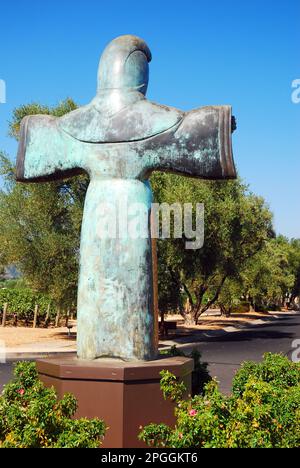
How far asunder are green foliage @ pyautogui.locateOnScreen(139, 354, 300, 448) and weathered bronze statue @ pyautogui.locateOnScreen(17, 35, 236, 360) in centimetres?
78

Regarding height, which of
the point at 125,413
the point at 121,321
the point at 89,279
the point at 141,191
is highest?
the point at 141,191

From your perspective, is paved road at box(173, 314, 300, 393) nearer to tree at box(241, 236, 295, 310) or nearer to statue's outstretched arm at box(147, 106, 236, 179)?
statue's outstretched arm at box(147, 106, 236, 179)

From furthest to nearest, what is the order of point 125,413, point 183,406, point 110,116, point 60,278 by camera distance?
1. point 60,278
2. point 110,116
3. point 125,413
4. point 183,406

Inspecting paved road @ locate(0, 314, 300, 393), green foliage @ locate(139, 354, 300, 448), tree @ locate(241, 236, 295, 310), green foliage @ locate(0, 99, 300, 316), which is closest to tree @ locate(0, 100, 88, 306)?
green foliage @ locate(0, 99, 300, 316)

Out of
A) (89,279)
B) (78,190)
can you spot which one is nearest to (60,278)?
(78,190)

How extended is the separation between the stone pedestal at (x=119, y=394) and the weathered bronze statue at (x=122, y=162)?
0.36 metres

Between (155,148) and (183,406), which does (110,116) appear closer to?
(155,148)

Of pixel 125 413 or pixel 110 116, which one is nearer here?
pixel 125 413

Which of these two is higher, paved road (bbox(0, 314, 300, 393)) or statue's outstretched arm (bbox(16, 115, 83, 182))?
statue's outstretched arm (bbox(16, 115, 83, 182))

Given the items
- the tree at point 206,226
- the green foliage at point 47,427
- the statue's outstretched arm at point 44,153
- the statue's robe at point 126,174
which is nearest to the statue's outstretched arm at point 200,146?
Answer: the statue's robe at point 126,174

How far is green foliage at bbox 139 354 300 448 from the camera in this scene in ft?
12.4

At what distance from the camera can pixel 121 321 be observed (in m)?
5.04

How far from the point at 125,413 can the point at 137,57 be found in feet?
10.3

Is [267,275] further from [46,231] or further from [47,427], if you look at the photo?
[47,427]
